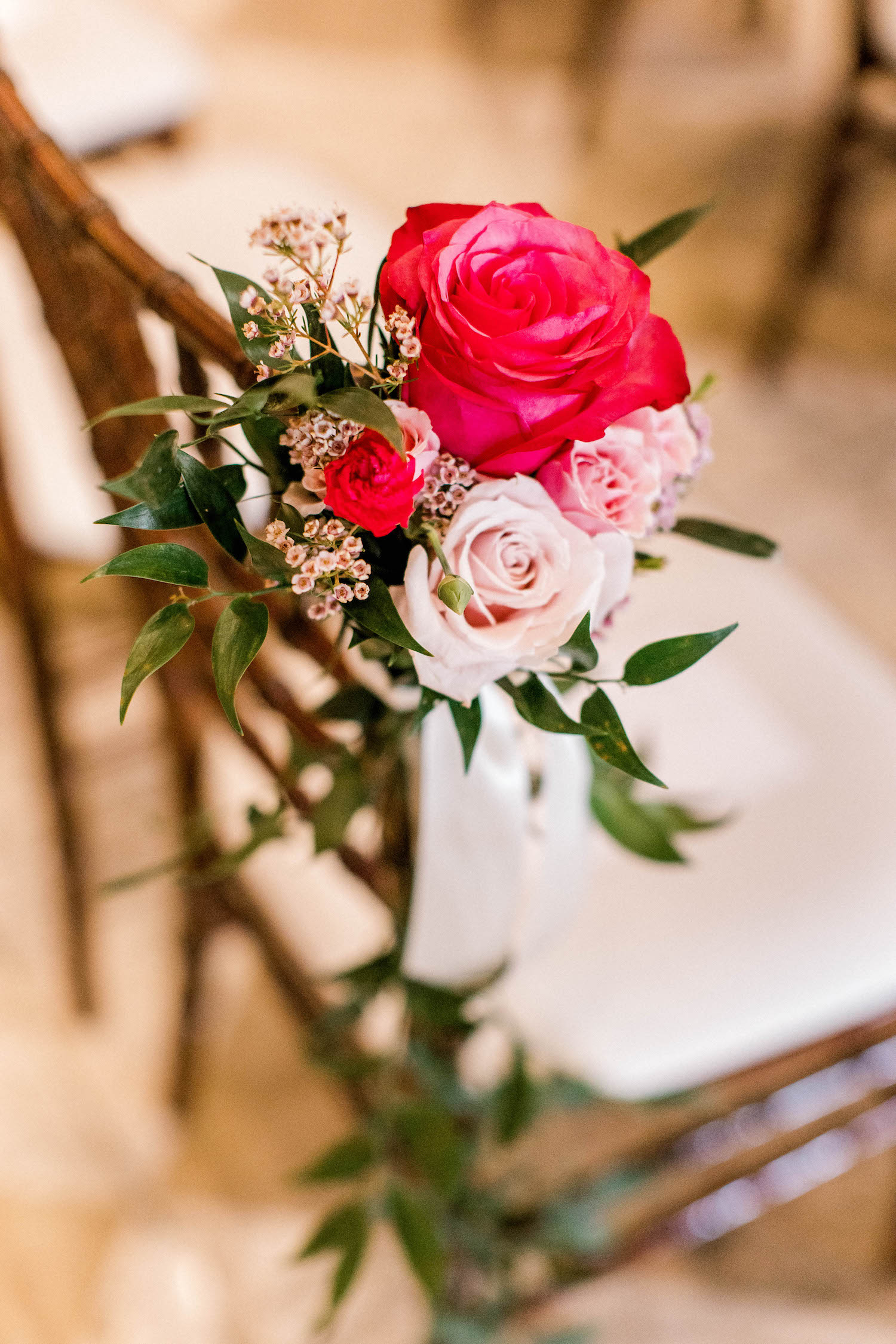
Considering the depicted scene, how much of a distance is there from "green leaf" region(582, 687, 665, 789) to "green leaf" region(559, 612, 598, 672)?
14 millimetres

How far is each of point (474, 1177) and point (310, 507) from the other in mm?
733

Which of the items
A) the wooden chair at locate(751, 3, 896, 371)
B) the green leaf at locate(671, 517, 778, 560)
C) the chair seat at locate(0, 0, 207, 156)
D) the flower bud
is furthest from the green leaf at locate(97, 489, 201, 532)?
the wooden chair at locate(751, 3, 896, 371)

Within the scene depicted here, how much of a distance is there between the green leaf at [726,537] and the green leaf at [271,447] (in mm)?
186

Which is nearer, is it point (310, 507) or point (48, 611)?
point (310, 507)

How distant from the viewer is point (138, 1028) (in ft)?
4.36

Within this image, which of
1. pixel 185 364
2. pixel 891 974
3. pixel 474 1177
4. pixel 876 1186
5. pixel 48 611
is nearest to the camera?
pixel 185 364

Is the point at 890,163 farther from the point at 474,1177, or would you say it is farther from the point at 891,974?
the point at 474,1177

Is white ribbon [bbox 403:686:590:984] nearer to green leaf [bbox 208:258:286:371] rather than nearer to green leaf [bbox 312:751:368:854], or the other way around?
green leaf [bbox 312:751:368:854]

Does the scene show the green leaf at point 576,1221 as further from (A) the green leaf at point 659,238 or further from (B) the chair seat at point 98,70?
(B) the chair seat at point 98,70

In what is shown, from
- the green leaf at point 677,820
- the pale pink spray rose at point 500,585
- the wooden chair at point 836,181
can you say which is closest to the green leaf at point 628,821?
the green leaf at point 677,820

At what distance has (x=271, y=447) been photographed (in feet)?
1.46

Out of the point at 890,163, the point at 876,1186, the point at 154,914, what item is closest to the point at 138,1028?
the point at 154,914

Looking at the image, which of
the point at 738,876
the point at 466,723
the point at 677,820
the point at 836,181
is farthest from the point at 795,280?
the point at 466,723

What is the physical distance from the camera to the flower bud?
0.39m
